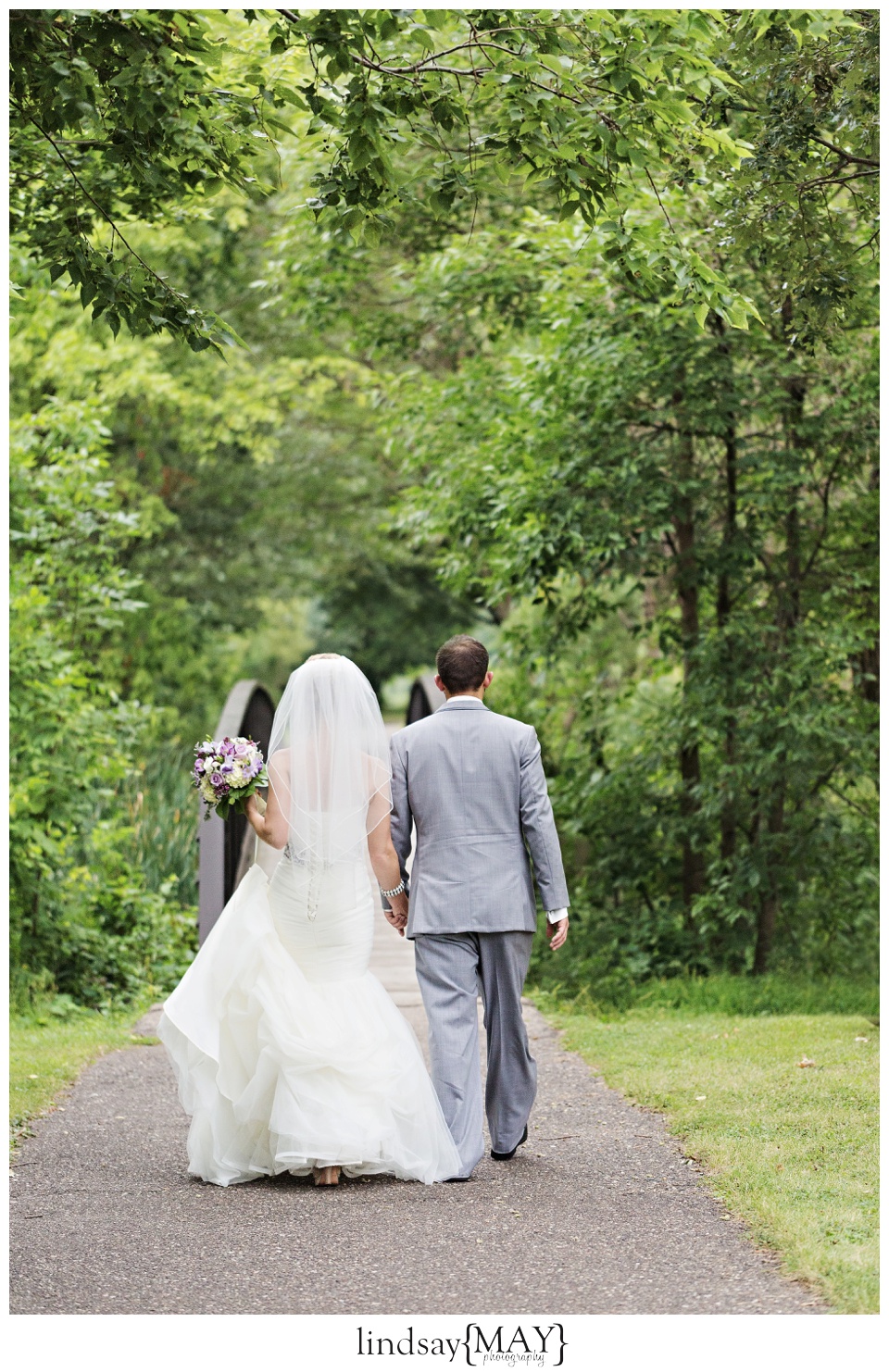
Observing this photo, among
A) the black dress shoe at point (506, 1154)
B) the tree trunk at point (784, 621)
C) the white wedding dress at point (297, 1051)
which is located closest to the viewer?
the white wedding dress at point (297, 1051)

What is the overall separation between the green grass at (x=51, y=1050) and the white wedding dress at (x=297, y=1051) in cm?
109

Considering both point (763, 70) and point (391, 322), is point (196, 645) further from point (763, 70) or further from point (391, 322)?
point (763, 70)

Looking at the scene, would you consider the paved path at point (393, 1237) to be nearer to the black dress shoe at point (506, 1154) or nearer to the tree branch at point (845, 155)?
the black dress shoe at point (506, 1154)

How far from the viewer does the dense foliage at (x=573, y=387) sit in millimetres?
5062

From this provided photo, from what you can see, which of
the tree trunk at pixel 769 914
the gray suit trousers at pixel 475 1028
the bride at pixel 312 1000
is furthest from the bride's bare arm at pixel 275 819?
the tree trunk at pixel 769 914

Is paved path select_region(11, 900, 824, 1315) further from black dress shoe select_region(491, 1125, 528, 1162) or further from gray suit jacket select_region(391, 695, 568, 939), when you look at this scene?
gray suit jacket select_region(391, 695, 568, 939)

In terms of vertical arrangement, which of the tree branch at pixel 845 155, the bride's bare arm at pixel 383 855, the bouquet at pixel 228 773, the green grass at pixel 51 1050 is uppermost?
the tree branch at pixel 845 155

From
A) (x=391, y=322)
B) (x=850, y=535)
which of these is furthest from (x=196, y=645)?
(x=850, y=535)

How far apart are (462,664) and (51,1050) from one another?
11.9ft

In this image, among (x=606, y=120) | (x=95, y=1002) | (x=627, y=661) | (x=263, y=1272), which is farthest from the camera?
(x=627, y=661)

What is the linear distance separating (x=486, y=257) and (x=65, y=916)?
5.37 metres

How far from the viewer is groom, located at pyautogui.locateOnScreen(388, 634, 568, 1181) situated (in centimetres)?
516

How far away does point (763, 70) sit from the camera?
215 inches

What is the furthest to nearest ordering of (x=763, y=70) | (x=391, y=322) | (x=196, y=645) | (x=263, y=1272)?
(x=196, y=645) < (x=391, y=322) < (x=763, y=70) < (x=263, y=1272)
